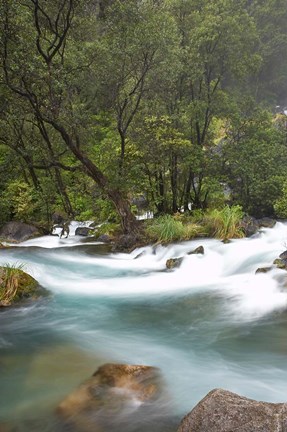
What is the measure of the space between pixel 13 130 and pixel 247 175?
1191cm

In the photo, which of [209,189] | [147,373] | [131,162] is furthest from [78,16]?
[147,373]

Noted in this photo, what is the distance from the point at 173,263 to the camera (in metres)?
12.5

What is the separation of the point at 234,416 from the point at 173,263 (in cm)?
896

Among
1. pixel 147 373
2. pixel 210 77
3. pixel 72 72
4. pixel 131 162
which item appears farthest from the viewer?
pixel 210 77

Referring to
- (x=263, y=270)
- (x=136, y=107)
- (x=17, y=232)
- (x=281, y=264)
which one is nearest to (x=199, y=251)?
(x=263, y=270)

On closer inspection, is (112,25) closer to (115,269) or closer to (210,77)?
(210,77)

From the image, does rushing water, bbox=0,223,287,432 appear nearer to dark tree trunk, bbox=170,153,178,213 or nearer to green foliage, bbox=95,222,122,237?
green foliage, bbox=95,222,122,237

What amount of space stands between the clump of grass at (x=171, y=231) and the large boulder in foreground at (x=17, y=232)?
638 centimetres

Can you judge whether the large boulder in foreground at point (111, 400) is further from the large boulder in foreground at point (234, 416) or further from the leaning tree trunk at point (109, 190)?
the leaning tree trunk at point (109, 190)

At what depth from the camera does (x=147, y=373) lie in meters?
5.80

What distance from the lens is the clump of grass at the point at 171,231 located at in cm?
1509

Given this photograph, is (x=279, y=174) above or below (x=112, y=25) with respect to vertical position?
below

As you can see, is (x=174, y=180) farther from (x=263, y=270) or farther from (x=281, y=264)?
(x=281, y=264)

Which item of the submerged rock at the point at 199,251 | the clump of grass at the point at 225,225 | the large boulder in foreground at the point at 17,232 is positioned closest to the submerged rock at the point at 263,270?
the submerged rock at the point at 199,251
